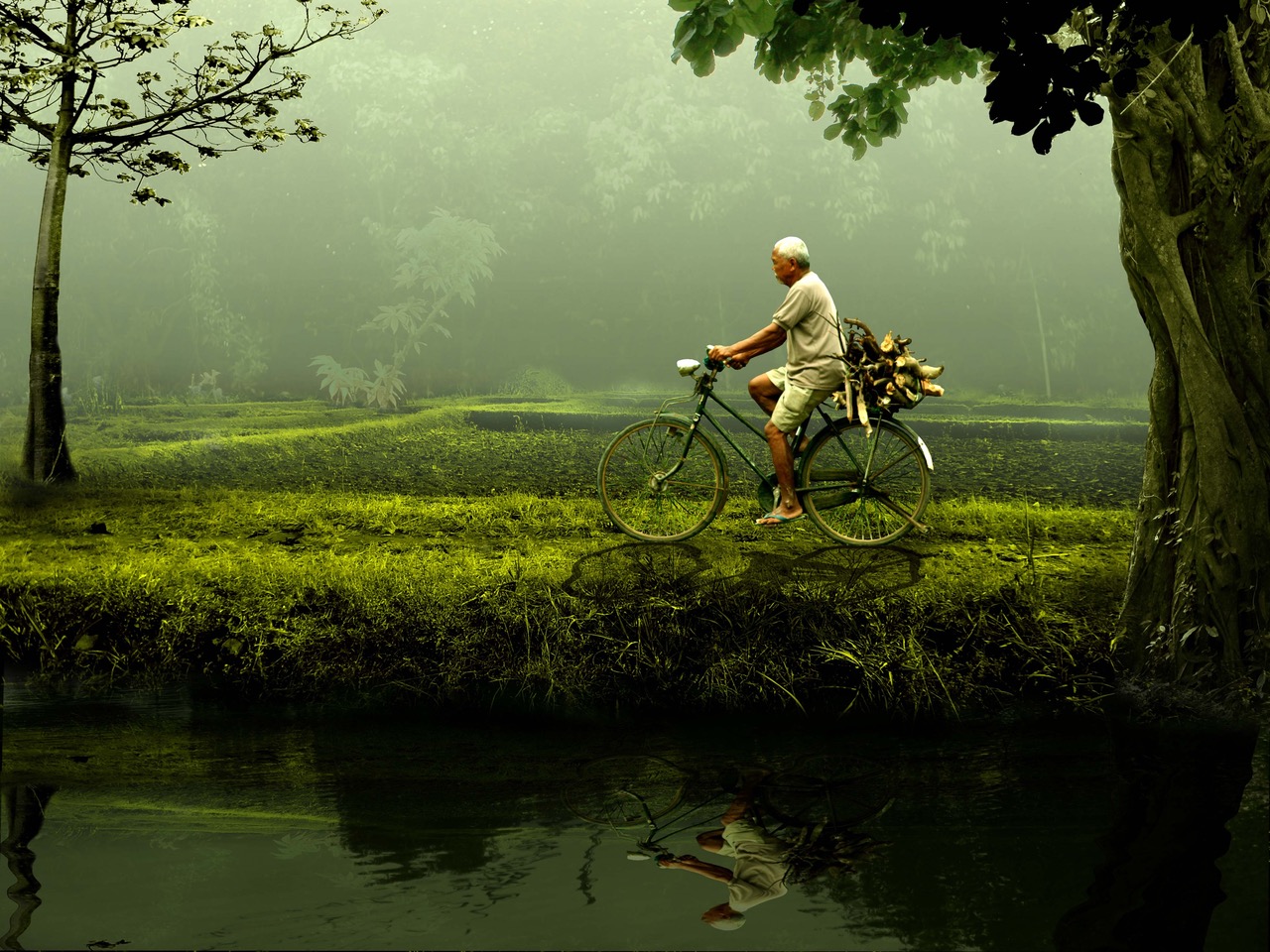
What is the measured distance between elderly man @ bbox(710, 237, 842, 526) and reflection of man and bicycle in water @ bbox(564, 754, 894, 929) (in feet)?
8.41

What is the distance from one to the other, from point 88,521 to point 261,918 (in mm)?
6709

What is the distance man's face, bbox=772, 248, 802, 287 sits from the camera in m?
7.39

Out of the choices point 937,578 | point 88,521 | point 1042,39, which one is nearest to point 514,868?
point 1042,39

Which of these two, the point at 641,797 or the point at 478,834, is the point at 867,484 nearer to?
the point at 641,797

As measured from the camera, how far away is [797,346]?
7.47m

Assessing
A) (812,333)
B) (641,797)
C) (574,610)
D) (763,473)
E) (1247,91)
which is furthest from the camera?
(763,473)

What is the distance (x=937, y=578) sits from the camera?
24.5 feet

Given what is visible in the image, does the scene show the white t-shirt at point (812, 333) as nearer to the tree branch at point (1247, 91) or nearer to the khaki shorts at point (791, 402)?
the khaki shorts at point (791, 402)

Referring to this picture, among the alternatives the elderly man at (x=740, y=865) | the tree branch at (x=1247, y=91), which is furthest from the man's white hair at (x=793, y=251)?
the elderly man at (x=740, y=865)

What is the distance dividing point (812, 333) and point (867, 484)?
1123 mm

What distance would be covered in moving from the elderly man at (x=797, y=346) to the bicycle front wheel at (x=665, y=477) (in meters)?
0.48

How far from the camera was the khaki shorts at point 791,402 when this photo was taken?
7.50 m

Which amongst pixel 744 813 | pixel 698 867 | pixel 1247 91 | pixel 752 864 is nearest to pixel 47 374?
pixel 744 813

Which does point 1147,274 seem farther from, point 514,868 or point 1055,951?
point 514,868
